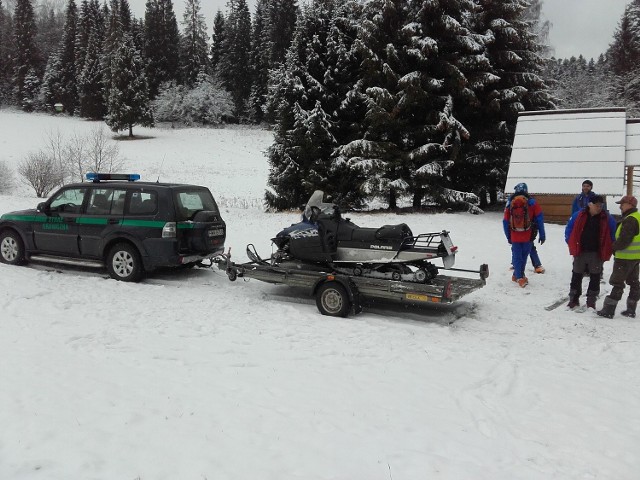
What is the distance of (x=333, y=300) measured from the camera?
302 inches

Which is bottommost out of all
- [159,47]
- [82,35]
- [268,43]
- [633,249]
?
[633,249]

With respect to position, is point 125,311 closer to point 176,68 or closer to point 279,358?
point 279,358

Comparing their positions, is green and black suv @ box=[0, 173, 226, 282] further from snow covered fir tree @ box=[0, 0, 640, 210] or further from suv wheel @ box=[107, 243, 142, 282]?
snow covered fir tree @ box=[0, 0, 640, 210]

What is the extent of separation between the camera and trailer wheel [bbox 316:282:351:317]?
24.6 ft

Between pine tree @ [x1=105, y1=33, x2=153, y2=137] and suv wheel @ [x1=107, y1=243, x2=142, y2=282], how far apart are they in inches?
1723

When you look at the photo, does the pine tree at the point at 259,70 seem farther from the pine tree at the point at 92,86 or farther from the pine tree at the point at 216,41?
the pine tree at the point at 92,86

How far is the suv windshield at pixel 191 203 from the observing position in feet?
30.6

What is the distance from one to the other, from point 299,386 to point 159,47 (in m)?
64.4

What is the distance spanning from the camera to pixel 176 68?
2454 inches

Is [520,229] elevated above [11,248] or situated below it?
above

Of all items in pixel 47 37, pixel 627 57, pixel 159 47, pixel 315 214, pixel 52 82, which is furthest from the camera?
pixel 47 37

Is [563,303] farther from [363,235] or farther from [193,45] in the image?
[193,45]

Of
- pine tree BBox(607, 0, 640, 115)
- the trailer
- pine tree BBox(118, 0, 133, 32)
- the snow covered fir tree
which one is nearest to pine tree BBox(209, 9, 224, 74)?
pine tree BBox(118, 0, 133, 32)

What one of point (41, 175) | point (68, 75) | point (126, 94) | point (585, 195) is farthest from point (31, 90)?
point (585, 195)
